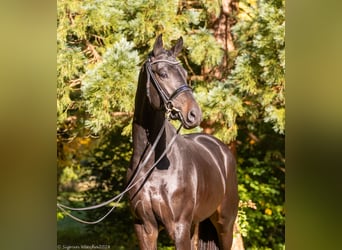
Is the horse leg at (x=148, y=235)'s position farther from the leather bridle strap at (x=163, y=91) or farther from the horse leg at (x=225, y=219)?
the horse leg at (x=225, y=219)

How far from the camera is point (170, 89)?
2.91 meters

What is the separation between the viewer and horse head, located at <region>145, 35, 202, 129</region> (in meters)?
2.82

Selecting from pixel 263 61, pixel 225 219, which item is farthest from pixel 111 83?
pixel 225 219

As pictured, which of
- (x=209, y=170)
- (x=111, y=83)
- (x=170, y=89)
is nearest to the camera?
(x=170, y=89)

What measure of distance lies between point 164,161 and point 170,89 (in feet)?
1.64

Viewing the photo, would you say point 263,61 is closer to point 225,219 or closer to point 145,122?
point 225,219

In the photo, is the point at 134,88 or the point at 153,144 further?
the point at 134,88

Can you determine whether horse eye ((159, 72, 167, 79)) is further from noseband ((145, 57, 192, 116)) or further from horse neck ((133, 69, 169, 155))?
horse neck ((133, 69, 169, 155))

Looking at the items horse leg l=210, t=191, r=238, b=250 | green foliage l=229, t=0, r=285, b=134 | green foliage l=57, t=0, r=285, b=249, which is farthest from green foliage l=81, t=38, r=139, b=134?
horse leg l=210, t=191, r=238, b=250

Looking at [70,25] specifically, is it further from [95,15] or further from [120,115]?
Result: [120,115]

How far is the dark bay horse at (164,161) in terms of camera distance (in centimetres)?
292
